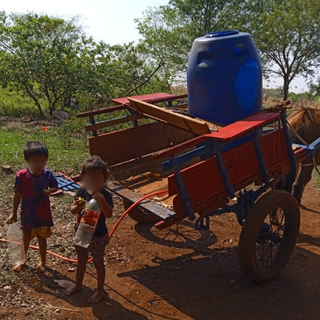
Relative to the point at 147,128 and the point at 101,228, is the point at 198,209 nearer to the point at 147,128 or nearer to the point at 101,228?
the point at 101,228

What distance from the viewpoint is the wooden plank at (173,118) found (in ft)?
10.7

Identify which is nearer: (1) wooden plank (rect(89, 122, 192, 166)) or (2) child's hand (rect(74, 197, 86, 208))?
(2) child's hand (rect(74, 197, 86, 208))

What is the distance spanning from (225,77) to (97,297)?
212 cm

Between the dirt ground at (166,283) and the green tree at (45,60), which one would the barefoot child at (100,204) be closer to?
the dirt ground at (166,283)

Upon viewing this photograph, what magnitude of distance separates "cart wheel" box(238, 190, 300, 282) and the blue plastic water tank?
0.83 metres

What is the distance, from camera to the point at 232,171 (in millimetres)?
3494

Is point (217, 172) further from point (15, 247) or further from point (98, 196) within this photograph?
point (15, 247)

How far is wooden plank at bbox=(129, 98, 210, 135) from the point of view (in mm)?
3264

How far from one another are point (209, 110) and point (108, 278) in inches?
67.8

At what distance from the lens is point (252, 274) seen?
3.63 metres

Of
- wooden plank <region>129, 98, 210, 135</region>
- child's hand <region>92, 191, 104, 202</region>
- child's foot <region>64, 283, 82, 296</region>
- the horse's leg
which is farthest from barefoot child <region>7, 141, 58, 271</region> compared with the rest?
the horse's leg

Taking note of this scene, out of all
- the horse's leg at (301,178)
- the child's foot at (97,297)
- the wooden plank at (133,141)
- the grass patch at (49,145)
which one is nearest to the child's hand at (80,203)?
the child's foot at (97,297)

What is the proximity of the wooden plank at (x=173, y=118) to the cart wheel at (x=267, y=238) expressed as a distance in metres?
0.82

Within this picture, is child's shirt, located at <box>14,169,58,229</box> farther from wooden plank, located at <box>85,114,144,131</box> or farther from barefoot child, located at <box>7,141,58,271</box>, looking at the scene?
wooden plank, located at <box>85,114,144,131</box>
